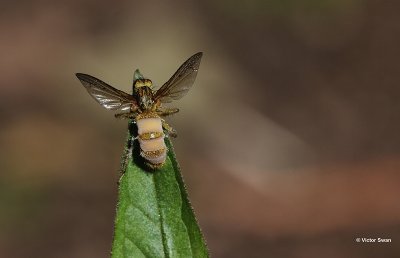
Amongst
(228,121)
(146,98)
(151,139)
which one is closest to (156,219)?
(151,139)

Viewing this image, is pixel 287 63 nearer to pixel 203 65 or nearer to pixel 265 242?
pixel 203 65

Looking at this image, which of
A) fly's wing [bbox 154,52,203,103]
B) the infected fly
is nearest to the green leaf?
the infected fly

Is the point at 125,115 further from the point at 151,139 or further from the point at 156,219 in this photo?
the point at 156,219

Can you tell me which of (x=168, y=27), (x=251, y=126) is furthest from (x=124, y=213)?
(x=168, y=27)

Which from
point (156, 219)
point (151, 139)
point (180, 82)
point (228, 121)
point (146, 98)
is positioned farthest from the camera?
point (228, 121)

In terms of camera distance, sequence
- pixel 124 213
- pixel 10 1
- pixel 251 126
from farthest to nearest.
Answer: pixel 10 1, pixel 251 126, pixel 124 213

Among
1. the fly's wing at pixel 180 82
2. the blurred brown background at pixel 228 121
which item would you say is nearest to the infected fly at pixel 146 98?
the fly's wing at pixel 180 82
